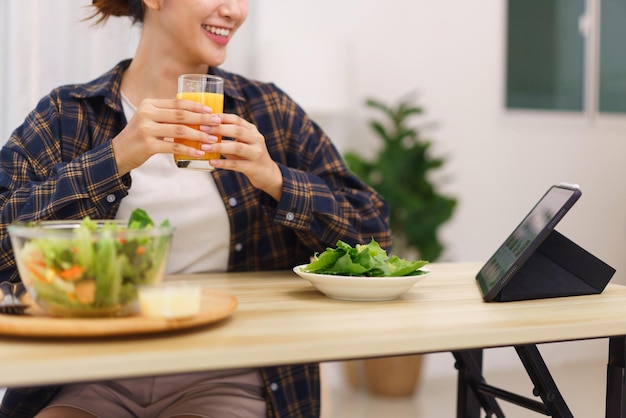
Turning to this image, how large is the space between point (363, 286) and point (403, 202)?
2.15 m

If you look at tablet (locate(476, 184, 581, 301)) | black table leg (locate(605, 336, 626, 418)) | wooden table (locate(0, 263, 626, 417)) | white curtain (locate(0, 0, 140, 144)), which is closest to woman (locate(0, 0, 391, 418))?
wooden table (locate(0, 263, 626, 417))

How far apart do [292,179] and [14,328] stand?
0.68 m

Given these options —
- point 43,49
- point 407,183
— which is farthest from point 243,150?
point 407,183

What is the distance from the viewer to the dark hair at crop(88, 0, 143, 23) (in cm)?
174

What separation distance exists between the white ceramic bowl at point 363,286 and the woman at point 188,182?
27 centimetres

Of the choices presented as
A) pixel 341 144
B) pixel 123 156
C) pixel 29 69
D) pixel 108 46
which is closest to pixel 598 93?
pixel 341 144

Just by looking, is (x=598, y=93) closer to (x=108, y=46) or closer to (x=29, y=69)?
(x=108, y=46)

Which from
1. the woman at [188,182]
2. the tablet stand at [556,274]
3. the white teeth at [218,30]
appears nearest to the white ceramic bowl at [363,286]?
the tablet stand at [556,274]

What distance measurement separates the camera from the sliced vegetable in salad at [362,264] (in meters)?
1.19

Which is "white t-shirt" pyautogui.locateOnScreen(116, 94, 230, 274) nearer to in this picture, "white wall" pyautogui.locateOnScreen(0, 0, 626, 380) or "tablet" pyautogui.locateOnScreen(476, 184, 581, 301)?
"tablet" pyautogui.locateOnScreen(476, 184, 581, 301)

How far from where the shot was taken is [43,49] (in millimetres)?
2916

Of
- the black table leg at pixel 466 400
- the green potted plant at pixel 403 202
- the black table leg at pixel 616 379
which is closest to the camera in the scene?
the black table leg at pixel 616 379

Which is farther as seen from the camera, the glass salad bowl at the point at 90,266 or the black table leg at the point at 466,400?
the black table leg at the point at 466,400

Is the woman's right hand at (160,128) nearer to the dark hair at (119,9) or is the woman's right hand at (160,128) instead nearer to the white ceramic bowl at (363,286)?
the white ceramic bowl at (363,286)
